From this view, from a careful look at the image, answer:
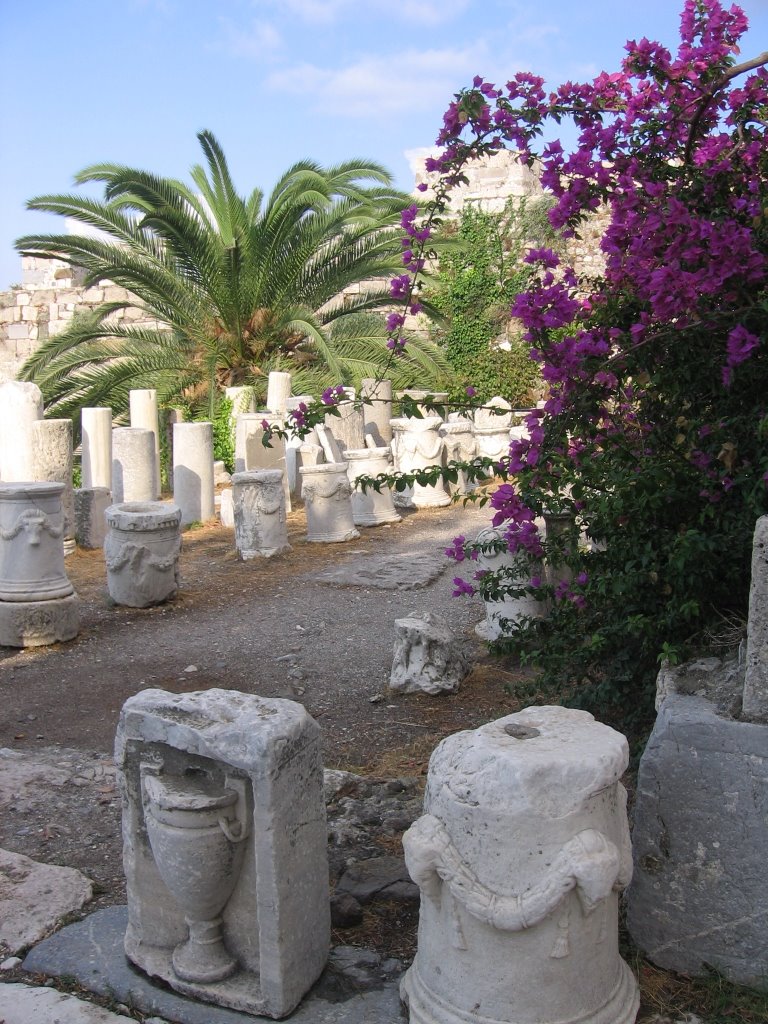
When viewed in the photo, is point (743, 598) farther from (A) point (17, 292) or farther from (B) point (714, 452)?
(A) point (17, 292)

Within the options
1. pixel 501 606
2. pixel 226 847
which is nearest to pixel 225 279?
pixel 501 606

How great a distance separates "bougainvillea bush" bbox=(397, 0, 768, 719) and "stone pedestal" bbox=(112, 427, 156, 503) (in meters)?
6.73

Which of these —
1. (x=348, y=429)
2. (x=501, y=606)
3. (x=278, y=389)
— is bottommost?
(x=501, y=606)

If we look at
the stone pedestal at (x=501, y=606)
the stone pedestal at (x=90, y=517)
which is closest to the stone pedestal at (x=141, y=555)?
the stone pedestal at (x=90, y=517)

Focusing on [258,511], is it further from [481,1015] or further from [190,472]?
[481,1015]

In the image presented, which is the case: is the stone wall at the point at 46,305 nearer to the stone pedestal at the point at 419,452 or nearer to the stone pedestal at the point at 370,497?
the stone pedestal at the point at 419,452

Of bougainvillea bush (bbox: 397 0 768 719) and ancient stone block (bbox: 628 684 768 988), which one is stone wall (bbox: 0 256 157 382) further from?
ancient stone block (bbox: 628 684 768 988)

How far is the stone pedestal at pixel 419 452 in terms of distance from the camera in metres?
11.0

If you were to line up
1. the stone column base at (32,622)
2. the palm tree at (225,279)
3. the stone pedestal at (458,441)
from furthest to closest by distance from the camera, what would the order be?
the palm tree at (225,279) → the stone pedestal at (458,441) → the stone column base at (32,622)

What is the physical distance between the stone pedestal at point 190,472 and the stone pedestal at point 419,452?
2.06m

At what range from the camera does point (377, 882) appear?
3.27 m

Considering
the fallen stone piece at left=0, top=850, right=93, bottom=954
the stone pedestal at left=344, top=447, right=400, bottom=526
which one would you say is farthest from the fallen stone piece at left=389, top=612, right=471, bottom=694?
the stone pedestal at left=344, top=447, right=400, bottom=526

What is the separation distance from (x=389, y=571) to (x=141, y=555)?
198cm

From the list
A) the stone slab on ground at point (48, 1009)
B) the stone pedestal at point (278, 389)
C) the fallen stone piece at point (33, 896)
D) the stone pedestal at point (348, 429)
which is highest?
the stone pedestal at point (278, 389)
